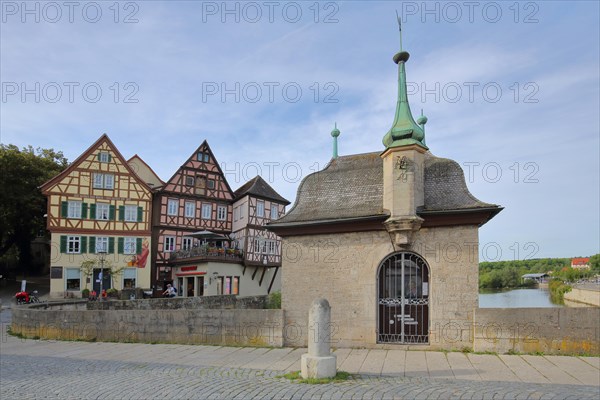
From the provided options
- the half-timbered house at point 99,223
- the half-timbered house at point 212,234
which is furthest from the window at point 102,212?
the half-timbered house at point 212,234

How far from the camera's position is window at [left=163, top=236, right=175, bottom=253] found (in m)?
34.8

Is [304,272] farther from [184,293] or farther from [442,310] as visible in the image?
[184,293]

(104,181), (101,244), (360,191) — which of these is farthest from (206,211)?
(360,191)

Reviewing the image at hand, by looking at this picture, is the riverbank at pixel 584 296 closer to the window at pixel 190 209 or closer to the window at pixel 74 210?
the window at pixel 190 209

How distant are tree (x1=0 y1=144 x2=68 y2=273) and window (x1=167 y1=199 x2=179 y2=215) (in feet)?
33.3

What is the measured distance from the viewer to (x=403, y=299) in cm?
1095

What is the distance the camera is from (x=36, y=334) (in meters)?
14.5

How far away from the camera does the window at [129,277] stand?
33188 mm

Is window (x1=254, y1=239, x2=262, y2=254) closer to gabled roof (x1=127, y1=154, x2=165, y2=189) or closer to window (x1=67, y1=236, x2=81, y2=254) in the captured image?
gabled roof (x1=127, y1=154, x2=165, y2=189)

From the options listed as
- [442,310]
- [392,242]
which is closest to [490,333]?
[442,310]

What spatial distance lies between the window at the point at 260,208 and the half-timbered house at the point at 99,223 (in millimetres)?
8064

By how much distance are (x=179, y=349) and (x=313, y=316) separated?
16.0 ft

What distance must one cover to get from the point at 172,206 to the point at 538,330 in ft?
96.4

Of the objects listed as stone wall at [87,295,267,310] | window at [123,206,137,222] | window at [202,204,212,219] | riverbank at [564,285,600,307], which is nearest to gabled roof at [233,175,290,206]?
window at [202,204,212,219]
